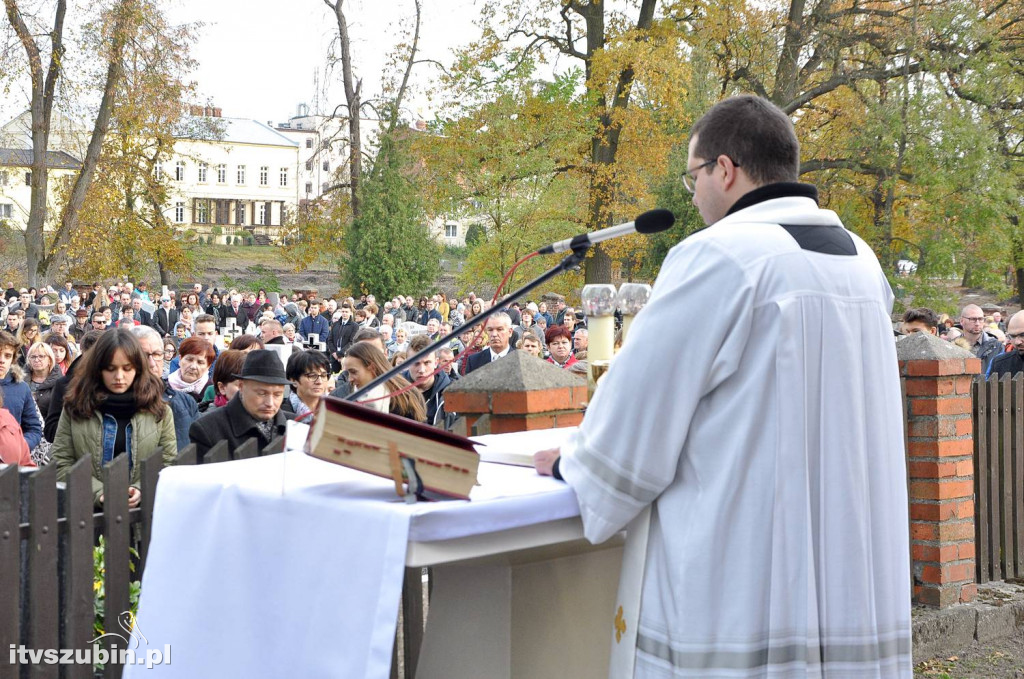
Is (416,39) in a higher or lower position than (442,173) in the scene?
higher

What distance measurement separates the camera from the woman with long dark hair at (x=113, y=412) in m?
5.12

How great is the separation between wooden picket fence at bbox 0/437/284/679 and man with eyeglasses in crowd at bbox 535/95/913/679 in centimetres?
145

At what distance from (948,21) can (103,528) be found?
71.0 feet

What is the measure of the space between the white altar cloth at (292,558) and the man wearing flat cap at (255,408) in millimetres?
2603

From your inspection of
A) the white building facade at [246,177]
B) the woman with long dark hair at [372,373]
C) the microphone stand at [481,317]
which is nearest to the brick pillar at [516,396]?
the microphone stand at [481,317]

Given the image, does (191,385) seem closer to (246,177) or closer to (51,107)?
(51,107)

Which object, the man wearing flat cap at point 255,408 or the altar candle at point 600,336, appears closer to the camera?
the altar candle at point 600,336

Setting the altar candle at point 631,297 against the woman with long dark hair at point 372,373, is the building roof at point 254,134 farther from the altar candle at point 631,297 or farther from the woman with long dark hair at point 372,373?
the altar candle at point 631,297

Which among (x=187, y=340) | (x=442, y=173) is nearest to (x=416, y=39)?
(x=442, y=173)

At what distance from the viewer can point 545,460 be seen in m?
2.57

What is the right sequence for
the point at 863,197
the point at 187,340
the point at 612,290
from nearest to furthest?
the point at 612,290 < the point at 187,340 < the point at 863,197

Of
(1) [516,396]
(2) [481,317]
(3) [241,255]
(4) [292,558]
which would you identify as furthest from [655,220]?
(3) [241,255]

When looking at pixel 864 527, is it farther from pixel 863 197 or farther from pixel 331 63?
pixel 331 63

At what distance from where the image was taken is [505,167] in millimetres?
26984
